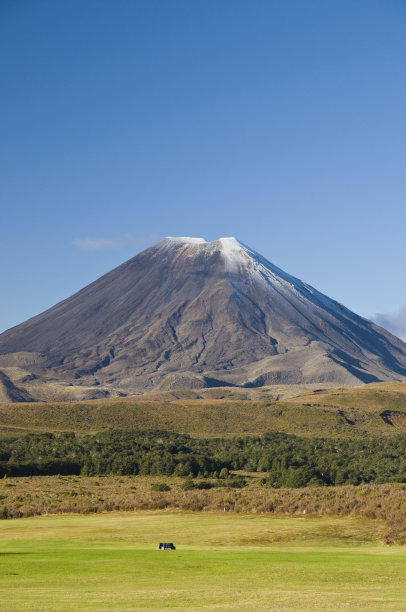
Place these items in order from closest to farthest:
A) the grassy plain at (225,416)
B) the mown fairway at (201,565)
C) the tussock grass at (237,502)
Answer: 1. the mown fairway at (201,565)
2. the tussock grass at (237,502)
3. the grassy plain at (225,416)

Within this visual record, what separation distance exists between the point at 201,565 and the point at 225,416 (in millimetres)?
96584

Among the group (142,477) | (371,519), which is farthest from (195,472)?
(371,519)

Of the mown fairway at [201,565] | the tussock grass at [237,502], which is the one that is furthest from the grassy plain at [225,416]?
the mown fairway at [201,565]

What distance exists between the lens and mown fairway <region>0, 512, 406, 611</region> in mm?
14352

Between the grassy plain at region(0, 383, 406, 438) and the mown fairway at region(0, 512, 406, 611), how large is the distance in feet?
229

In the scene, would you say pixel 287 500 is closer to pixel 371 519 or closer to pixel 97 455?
pixel 371 519

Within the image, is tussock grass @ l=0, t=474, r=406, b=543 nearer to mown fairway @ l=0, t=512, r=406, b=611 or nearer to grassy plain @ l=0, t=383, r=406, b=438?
mown fairway @ l=0, t=512, r=406, b=611

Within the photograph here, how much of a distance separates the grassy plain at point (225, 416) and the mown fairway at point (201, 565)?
69.9m

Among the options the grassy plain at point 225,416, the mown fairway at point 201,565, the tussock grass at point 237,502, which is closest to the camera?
the mown fairway at point 201,565

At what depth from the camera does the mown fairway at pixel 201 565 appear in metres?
14.4

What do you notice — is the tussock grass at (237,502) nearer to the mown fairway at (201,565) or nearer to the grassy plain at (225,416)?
the mown fairway at (201,565)

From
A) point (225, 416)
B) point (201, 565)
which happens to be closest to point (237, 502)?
point (201, 565)

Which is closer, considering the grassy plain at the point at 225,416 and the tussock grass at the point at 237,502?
the tussock grass at the point at 237,502

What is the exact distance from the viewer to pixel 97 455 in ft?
213
